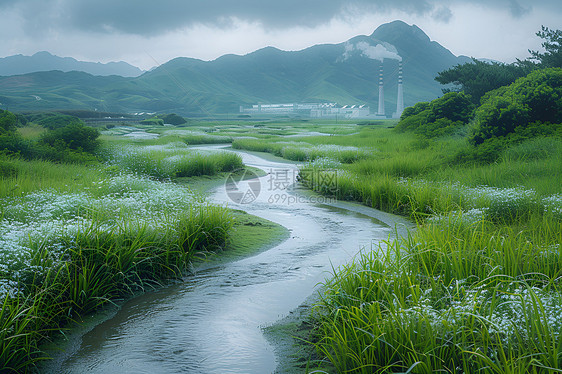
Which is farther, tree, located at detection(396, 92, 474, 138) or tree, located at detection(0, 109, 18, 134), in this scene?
tree, located at detection(396, 92, 474, 138)

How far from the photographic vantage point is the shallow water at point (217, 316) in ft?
12.0

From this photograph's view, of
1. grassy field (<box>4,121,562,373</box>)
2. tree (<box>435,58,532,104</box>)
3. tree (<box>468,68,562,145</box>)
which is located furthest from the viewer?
tree (<box>435,58,532,104</box>)

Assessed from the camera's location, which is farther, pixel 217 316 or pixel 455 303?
pixel 217 316

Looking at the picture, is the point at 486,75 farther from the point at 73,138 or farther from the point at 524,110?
the point at 73,138

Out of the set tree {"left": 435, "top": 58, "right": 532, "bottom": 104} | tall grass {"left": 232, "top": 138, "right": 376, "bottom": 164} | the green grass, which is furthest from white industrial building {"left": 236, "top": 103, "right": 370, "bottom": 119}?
the green grass

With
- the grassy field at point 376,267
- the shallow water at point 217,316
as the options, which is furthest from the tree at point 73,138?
the shallow water at point 217,316

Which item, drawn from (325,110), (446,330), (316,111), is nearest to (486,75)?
(446,330)

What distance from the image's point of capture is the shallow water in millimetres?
3646

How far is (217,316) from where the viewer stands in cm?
453

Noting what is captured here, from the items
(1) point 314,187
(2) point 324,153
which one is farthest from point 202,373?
(2) point 324,153

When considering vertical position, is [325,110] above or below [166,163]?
above

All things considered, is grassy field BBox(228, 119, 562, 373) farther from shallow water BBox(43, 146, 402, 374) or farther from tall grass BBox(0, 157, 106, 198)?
tall grass BBox(0, 157, 106, 198)

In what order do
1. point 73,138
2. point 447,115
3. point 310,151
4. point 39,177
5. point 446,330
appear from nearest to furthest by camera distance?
point 446,330 < point 39,177 < point 73,138 < point 310,151 < point 447,115

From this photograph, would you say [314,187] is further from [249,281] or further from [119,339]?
[119,339]
